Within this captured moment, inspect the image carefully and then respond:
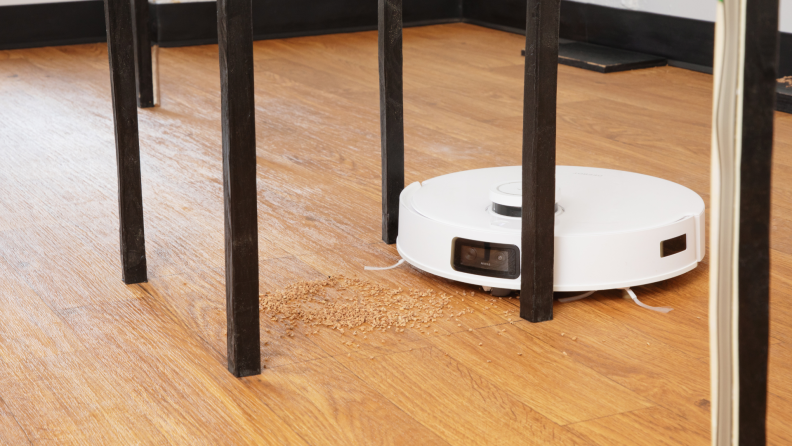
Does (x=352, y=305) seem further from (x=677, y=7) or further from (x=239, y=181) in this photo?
(x=677, y=7)

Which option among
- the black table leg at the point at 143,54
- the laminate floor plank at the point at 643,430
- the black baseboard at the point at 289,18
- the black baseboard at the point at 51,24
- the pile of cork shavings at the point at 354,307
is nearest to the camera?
the laminate floor plank at the point at 643,430

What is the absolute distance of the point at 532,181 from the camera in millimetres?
1006

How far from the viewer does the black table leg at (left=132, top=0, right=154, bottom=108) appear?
2.26m

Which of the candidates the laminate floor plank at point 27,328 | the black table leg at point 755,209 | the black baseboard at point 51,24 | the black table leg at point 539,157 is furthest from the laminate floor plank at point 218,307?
the black baseboard at point 51,24

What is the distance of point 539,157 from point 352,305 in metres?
0.33

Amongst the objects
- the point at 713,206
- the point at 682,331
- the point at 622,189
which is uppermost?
the point at 713,206

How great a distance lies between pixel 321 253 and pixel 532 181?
447 millimetres

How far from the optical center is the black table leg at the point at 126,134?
1.11 m

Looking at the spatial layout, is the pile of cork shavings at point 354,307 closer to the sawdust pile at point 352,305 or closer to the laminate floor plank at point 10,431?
the sawdust pile at point 352,305

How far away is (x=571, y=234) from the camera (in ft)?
3.58

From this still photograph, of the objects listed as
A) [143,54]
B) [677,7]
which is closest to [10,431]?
[143,54]

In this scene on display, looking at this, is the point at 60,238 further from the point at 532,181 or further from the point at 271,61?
the point at 271,61

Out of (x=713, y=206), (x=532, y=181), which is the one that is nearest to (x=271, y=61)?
(x=532, y=181)

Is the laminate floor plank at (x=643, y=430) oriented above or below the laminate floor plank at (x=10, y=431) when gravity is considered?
below
